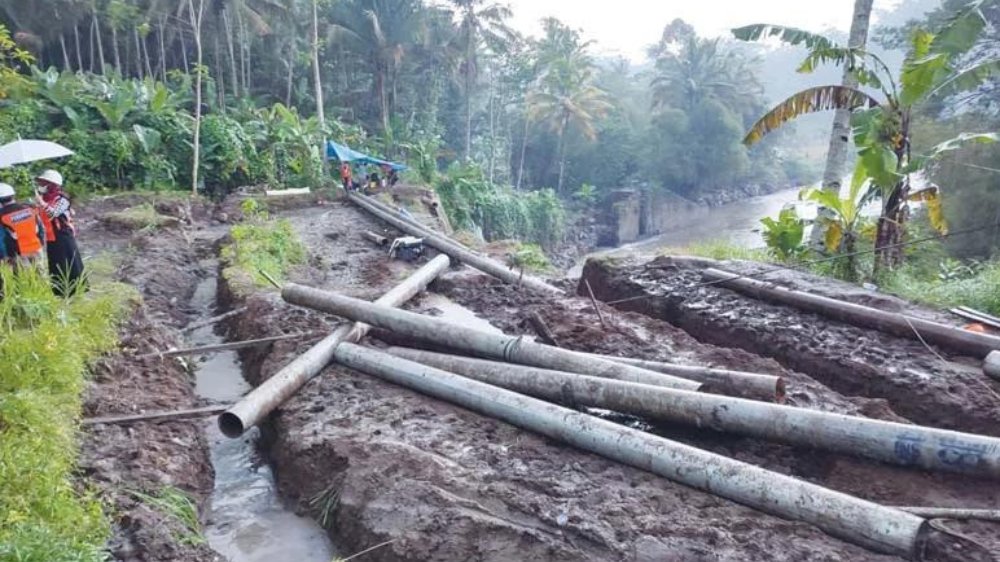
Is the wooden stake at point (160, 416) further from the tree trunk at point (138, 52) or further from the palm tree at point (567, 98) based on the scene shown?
the palm tree at point (567, 98)

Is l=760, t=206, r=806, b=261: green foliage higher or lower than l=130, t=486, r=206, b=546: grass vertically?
higher

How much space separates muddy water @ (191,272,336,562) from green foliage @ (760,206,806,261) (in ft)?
29.6

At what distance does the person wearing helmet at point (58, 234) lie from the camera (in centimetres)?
654

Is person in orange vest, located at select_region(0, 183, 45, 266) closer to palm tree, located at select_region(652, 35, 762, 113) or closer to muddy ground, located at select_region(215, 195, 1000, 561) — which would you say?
muddy ground, located at select_region(215, 195, 1000, 561)

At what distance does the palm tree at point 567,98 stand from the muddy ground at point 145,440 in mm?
30677

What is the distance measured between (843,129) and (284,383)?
10.2 m

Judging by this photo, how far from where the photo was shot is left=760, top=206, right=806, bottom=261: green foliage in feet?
35.3

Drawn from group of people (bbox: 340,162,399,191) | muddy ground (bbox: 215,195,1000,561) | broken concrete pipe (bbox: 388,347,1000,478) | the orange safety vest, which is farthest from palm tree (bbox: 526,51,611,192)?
broken concrete pipe (bbox: 388,347,1000,478)

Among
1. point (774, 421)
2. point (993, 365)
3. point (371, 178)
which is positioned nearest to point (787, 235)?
point (993, 365)

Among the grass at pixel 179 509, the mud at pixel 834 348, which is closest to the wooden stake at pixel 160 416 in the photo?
the grass at pixel 179 509

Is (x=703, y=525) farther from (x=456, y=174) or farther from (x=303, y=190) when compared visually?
(x=456, y=174)

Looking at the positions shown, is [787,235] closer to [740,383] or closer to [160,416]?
[740,383]

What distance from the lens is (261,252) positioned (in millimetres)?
10773

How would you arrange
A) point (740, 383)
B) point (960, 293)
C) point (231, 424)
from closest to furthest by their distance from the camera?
point (740, 383), point (231, 424), point (960, 293)
